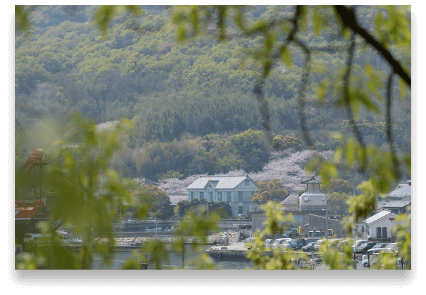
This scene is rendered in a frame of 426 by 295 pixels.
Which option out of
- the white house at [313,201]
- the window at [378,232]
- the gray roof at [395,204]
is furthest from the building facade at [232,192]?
the gray roof at [395,204]

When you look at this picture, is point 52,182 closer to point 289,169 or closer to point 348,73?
point 348,73

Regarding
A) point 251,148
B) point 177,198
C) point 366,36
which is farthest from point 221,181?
point 366,36

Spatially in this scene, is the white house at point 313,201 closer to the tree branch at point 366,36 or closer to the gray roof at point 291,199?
the gray roof at point 291,199

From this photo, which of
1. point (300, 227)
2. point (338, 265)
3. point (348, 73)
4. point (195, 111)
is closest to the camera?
point (348, 73)

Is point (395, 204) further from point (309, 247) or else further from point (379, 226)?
point (309, 247)
